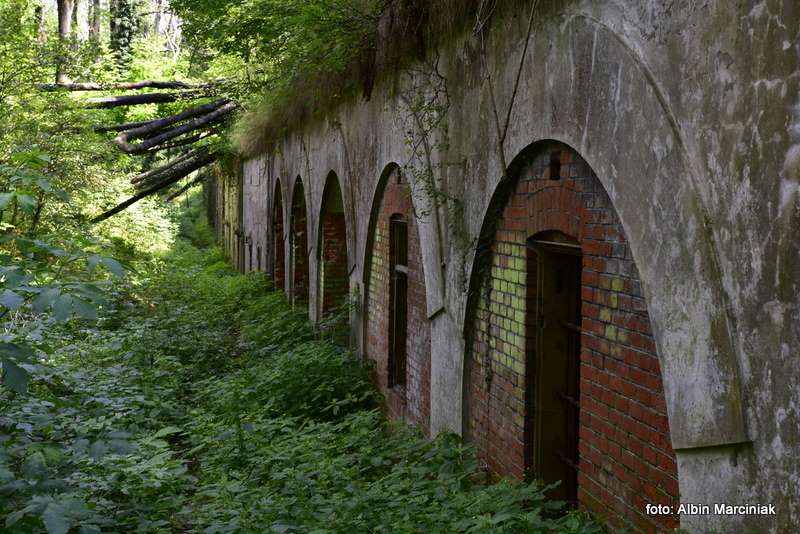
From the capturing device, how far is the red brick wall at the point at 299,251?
43.8ft

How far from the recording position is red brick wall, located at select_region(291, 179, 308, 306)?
13.4m

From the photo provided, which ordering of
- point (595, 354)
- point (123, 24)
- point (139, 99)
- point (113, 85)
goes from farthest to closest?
point (123, 24)
point (139, 99)
point (113, 85)
point (595, 354)

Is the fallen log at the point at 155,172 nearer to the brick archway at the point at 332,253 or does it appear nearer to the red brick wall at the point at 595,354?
the brick archway at the point at 332,253

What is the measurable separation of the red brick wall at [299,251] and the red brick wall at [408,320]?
4.99 m

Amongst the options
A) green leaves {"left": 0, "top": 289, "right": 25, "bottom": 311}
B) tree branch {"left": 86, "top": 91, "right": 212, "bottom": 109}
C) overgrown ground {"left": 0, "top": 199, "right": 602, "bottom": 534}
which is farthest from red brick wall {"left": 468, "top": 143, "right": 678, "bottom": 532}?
tree branch {"left": 86, "top": 91, "right": 212, "bottom": 109}

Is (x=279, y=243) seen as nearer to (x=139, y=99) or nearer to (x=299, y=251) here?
(x=299, y=251)

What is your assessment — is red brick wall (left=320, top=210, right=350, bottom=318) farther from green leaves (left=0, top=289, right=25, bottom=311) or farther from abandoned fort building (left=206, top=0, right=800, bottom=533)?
green leaves (left=0, top=289, right=25, bottom=311)

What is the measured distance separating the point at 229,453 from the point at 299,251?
7207 mm

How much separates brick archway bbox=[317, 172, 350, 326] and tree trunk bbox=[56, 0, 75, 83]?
6.45 metres

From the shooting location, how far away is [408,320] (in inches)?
276

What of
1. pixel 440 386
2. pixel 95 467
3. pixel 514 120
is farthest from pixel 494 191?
pixel 95 467

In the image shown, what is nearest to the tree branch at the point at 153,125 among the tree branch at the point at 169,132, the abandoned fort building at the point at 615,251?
the tree branch at the point at 169,132

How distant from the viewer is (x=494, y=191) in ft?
15.6

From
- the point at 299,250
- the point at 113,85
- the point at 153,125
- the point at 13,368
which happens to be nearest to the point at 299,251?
the point at 299,250
